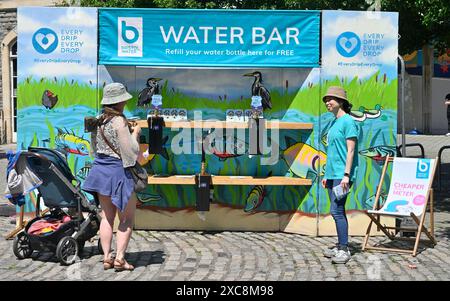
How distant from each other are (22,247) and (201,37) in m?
3.30

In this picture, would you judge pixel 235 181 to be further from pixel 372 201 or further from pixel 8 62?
pixel 8 62

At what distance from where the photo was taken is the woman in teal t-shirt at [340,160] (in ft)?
22.7

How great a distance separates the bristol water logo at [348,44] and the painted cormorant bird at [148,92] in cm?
241

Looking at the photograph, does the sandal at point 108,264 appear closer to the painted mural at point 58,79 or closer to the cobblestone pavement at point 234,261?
the cobblestone pavement at point 234,261

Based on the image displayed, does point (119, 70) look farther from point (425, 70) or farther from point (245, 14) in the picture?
point (425, 70)

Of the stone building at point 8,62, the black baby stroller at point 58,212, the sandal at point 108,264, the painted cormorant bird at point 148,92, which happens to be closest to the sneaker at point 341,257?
the sandal at point 108,264

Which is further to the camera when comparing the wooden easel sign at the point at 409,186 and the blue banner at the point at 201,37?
the blue banner at the point at 201,37

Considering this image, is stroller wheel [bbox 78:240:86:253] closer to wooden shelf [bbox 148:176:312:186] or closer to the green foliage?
wooden shelf [bbox 148:176:312:186]

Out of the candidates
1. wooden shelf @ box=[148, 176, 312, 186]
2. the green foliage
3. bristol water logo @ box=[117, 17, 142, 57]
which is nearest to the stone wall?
the green foliage

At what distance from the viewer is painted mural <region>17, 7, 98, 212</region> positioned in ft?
26.7

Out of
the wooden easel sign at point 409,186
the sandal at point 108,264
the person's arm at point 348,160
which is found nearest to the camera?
the sandal at point 108,264

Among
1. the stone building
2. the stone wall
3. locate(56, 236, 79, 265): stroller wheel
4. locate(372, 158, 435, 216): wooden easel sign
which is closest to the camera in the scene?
locate(56, 236, 79, 265): stroller wheel

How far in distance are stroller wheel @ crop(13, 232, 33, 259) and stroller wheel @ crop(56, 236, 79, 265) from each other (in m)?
0.49

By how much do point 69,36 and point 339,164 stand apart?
369cm
